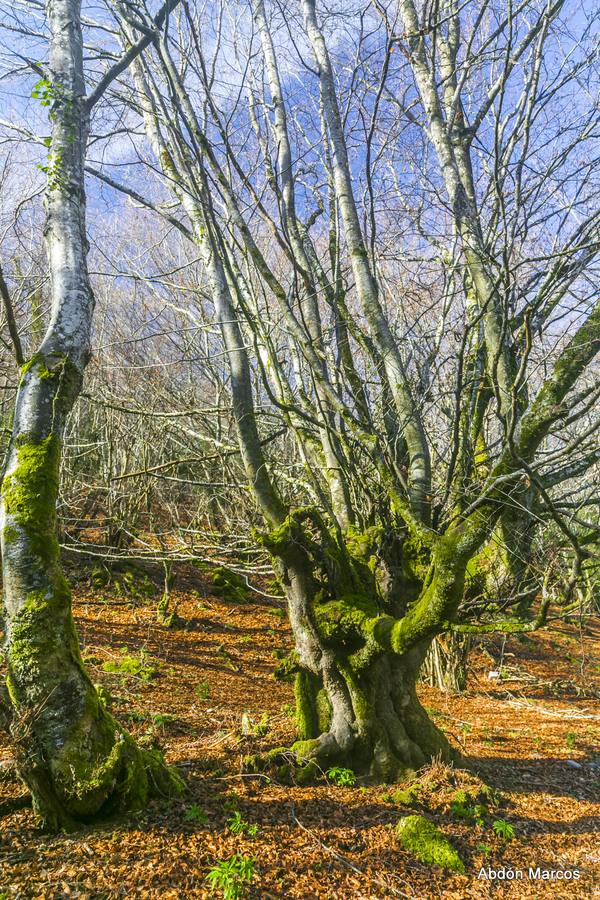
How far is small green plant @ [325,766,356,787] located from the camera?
350cm

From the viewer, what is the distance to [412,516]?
3.80 metres

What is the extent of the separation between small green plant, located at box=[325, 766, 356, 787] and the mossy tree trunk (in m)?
1.10

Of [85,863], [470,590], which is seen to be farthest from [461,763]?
[85,863]

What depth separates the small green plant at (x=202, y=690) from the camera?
5338 mm

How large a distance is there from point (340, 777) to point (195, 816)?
3.83 ft

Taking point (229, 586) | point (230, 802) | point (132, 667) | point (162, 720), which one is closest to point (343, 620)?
point (230, 802)

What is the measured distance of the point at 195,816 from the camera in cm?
273

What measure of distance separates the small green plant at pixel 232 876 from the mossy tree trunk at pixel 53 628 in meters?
0.53

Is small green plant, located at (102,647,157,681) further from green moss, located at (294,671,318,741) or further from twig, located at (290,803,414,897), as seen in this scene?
twig, located at (290,803,414,897)

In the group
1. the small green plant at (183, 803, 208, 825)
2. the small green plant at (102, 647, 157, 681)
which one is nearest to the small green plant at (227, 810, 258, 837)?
the small green plant at (183, 803, 208, 825)

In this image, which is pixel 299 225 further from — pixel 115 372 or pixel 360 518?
pixel 115 372

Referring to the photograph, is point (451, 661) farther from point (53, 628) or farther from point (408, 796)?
point (53, 628)

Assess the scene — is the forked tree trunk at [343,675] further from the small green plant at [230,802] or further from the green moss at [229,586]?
the green moss at [229,586]

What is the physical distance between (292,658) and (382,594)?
86 cm
